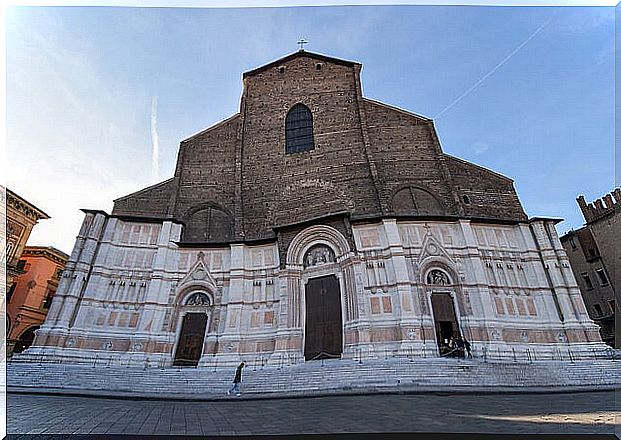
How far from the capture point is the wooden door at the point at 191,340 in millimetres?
15850

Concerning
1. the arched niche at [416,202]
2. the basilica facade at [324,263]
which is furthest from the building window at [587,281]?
the arched niche at [416,202]

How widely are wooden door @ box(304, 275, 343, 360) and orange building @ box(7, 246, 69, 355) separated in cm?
1897

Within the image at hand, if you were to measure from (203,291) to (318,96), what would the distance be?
14.2m

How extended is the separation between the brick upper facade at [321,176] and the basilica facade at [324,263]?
0.29 ft

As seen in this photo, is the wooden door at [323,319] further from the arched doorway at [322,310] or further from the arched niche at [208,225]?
the arched niche at [208,225]

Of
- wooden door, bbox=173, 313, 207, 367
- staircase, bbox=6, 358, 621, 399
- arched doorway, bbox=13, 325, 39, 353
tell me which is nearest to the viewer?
staircase, bbox=6, 358, 621, 399

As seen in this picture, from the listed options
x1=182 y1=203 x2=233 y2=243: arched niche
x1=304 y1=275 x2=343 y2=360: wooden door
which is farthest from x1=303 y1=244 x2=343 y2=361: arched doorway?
x1=182 y1=203 x2=233 y2=243: arched niche

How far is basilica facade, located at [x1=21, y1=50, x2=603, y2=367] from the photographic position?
1498 cm

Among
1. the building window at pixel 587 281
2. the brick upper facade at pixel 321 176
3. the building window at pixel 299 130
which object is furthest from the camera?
the building window at pixel 587 281

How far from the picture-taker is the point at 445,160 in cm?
1959

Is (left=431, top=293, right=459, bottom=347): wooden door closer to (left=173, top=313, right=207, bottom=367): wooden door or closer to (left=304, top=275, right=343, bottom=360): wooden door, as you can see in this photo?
(left=304, top=275, right=343, bottom=360): wooden door

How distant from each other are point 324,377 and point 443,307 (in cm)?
661

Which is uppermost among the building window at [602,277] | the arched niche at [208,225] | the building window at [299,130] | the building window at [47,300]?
the building window at [299,130]

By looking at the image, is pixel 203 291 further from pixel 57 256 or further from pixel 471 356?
pixel 57 256
